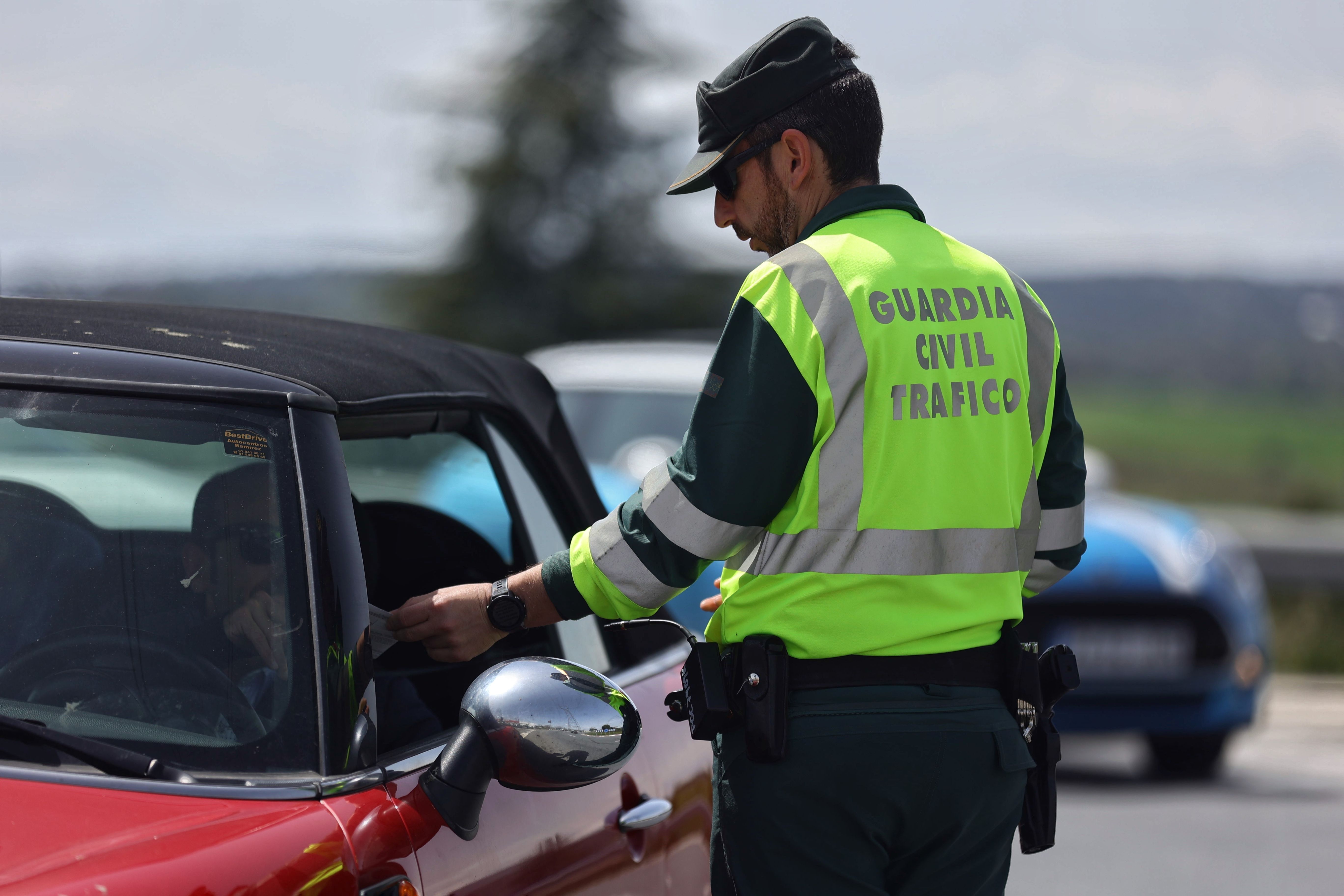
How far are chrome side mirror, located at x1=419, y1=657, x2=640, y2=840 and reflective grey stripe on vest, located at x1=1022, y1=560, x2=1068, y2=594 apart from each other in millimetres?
873

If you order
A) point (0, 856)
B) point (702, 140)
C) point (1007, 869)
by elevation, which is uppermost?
point (702, 140)

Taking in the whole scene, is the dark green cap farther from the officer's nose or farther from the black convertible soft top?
the black convertible soft top

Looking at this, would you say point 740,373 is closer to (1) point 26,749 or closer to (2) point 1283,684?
A: (1) point 26,749

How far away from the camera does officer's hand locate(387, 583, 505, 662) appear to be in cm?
232

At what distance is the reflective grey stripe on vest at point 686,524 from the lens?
6.98 feet

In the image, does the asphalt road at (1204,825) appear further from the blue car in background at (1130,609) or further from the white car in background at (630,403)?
the white car in background at (630,403)

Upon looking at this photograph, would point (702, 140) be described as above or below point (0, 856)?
above

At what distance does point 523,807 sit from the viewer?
7.38 feet

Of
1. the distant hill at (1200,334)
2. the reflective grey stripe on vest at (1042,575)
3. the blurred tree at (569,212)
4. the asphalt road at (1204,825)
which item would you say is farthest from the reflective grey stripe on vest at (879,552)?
the distant hill at (1200,334)

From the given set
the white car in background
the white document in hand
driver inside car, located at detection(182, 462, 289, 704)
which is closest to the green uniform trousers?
the white document in hand

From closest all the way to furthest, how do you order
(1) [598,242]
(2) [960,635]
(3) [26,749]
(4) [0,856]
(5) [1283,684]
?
1. (4) [0,856]
2. (3) [26,749]
3. (2) [960,635]
4. (5) [1283,684]
5. (1) [598,242]

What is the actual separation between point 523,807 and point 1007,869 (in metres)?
0.72

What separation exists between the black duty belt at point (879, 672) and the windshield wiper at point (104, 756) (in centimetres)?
81

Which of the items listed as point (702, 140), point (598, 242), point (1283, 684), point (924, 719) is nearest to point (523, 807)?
point (924, 719)
